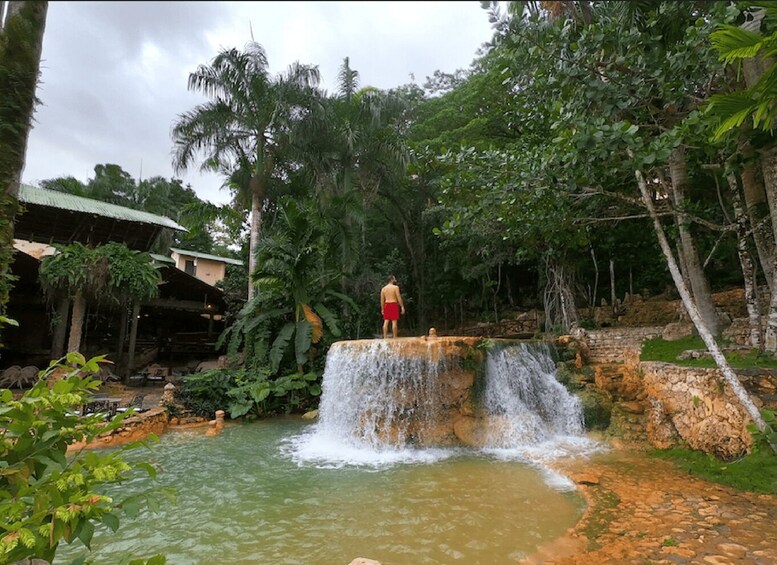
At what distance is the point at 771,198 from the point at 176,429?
12.4m

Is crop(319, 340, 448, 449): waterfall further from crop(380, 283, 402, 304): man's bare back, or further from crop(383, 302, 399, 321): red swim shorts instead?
crop(380, 283, 402, 304): man's bare back

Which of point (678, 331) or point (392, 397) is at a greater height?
point (678, 331)

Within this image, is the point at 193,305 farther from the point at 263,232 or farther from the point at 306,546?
the point at 306,546

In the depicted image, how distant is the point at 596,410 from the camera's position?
8250 mm

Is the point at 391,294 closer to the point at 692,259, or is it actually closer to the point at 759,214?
the point at 692,259

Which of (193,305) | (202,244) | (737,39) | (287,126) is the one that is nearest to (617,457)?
(737,39)

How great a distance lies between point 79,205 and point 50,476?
14443mm

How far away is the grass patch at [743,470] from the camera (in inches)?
187

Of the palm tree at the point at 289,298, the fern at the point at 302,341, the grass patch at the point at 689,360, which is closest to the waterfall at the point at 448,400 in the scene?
the grass patch at the point at 689,360

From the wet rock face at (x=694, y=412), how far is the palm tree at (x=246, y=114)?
11765 mm

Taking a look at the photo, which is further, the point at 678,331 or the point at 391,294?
the point at 391,294

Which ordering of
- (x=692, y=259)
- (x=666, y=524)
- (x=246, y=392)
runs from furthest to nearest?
(x=246, y=392), (x=692, y=259), (x=666, y=524)

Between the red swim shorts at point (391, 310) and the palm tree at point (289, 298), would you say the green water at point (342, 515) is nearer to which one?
the red swim shorts at point (391, 310)

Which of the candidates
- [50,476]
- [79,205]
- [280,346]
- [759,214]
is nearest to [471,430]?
[280,346]
